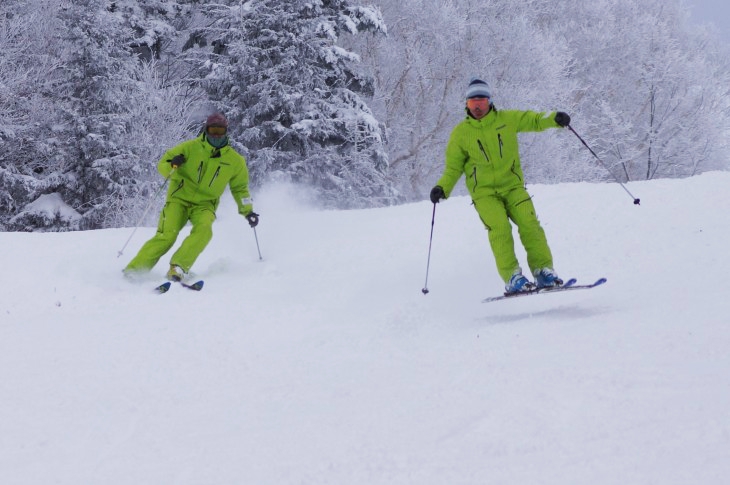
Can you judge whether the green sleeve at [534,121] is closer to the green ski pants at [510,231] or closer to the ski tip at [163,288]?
the green ski pants at [510,231]

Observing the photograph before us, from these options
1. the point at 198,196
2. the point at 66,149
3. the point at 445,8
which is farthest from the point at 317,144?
the point at 198,196

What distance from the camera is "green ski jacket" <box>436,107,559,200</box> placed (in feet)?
20.8

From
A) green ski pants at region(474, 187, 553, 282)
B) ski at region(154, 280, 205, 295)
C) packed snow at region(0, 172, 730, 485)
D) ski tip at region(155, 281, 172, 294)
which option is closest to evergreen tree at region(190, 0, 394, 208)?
packed snow at region(0, 172, 730, 485)

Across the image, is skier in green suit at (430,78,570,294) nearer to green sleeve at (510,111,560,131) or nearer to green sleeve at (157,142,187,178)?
green sleeve at (510,111,560,131)

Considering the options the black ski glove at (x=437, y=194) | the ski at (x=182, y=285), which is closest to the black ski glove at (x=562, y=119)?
the black ski glove at (x=437, y=194)

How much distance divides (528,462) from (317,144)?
1877 centimetres

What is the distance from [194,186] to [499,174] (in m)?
3.28

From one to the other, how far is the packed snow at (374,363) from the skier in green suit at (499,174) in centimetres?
47

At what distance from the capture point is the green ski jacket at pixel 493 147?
6.35 m

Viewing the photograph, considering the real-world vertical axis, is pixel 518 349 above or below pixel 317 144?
above

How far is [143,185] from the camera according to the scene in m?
20.6

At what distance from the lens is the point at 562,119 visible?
20.0 ft

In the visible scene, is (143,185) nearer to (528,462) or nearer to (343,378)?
(343,378)

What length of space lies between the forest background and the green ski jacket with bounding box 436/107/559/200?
9397mm
